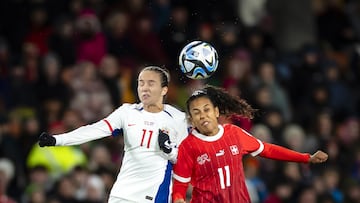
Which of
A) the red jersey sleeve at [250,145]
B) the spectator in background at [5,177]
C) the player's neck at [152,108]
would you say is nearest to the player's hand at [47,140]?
the player's neck at [152,108]

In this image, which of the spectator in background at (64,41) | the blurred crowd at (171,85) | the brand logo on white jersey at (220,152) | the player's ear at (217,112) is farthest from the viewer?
the spectator in background at (64,41)

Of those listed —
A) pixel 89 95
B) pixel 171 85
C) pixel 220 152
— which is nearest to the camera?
pixel 220 152

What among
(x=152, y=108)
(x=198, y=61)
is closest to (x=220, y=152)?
(x=152, y=108)

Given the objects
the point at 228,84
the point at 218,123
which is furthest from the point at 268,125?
the point at 218,123

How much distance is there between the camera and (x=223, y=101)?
39.5ft

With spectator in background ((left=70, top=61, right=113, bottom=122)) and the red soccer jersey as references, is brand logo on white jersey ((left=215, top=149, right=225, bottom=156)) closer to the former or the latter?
the red soccer jersey

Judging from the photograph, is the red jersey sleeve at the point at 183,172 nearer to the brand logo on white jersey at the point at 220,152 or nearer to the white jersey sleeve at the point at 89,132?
the brand logo on white jersey at the point at 220,152

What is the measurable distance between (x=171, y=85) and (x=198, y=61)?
585 centimetres

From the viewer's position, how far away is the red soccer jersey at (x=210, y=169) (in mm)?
11625

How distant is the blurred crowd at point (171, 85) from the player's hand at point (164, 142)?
394cm

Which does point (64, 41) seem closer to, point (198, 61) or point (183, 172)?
point (198, 61)

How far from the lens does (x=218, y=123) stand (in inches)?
474

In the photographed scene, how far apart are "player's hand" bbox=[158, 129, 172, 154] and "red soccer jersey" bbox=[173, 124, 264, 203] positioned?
0.37 ft

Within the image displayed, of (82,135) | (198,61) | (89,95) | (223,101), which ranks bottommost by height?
(89,95)
